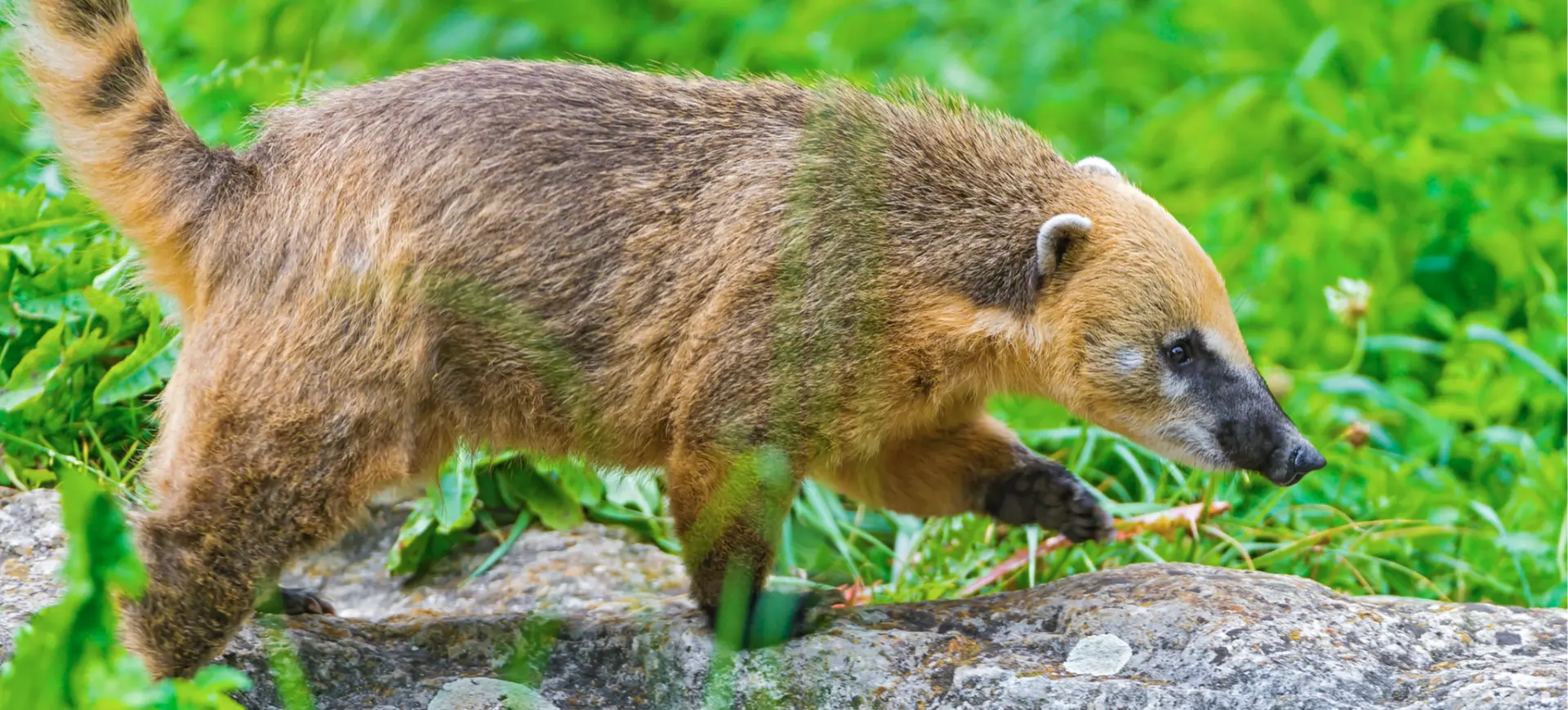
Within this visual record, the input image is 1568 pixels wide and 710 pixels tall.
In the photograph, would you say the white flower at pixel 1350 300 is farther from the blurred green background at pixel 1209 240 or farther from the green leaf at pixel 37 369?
the green leaf at pixel 37 369

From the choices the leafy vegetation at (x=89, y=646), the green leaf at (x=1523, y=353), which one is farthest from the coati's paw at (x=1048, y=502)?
the leafy vegetation at (x=89, y=646)

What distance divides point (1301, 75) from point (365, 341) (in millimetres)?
5178

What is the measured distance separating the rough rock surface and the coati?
240 mm

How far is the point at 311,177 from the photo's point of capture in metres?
3.99

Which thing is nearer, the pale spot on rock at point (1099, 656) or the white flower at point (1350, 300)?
the pale spot on rock at point (1099, 656)

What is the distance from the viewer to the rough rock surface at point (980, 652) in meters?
3.51

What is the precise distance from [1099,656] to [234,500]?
209cm

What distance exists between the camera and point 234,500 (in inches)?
146

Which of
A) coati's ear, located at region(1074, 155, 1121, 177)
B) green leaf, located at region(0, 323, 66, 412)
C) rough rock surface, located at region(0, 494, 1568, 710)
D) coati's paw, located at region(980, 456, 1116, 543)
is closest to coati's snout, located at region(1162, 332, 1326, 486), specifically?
rough rock surface, located at region(0, 494, 1568, 710)

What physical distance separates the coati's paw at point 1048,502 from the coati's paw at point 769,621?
820mm

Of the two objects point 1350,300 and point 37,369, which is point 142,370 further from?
point 1350,300

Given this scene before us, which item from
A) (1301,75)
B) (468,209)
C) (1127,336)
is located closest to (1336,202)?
(1301,75)

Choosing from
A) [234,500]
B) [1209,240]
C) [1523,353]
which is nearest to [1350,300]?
[1523,353]

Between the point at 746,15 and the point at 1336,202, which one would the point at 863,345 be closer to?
the point at 1336,202
